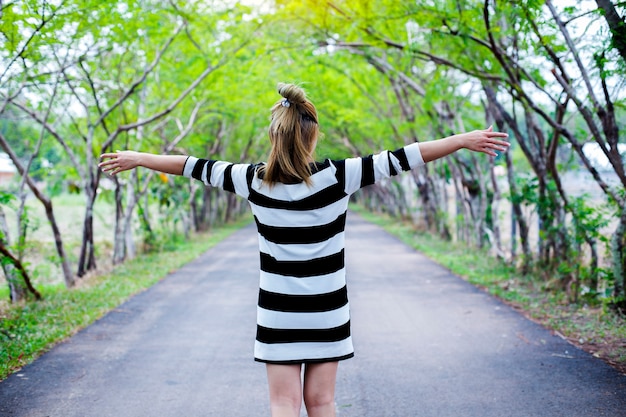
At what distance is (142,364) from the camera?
235 inches

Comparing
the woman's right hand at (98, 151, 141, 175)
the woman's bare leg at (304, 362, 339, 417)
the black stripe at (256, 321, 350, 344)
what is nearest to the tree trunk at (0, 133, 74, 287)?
the woman's right hand at (98, 151, 141, 175)

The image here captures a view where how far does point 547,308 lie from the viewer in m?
8.25

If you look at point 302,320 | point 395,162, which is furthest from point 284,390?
point 395,162

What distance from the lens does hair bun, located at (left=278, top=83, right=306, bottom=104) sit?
2.75 meters

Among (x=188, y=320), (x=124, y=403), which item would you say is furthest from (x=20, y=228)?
(x=124, y=403)

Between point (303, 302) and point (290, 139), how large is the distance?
68 cm

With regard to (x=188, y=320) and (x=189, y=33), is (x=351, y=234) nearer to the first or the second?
(x=189, y=33)

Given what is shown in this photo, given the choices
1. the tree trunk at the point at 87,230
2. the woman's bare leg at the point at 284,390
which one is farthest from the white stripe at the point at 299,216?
the tree trunk at the point at 87,230

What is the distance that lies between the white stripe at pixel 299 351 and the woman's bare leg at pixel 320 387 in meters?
0.06

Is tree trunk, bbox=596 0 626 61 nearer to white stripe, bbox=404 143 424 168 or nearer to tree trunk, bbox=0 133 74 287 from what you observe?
white stripe, bbox=404 143 424 168

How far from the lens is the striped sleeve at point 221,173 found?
2855 mm

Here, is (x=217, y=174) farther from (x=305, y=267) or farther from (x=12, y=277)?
(x=12, y=277)

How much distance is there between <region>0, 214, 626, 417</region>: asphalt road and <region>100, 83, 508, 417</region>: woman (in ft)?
6.31

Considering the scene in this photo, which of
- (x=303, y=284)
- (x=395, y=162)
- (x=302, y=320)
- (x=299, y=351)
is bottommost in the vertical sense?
(x=299, y=351)
